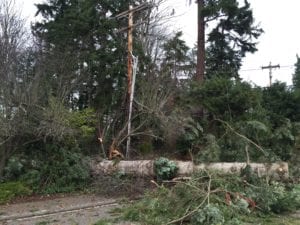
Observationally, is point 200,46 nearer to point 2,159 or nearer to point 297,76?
point 2,159

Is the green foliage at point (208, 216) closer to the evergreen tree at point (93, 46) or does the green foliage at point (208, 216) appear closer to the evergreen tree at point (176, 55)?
the evergreen tree at point (93, 46)

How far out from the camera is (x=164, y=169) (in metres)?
13.6

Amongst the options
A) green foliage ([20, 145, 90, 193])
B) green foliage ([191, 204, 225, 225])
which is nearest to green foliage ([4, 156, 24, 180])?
green foliage ([20, 145, 90, 193])

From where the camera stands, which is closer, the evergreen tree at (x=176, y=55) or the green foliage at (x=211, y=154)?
the green foliage at (x=211, y=154)

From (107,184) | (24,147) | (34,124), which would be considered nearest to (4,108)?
(34,124)

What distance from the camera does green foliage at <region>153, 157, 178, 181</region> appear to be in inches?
533

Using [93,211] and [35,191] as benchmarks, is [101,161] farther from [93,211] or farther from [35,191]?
[93,211]

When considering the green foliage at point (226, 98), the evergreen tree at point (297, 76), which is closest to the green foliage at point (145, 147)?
the green foliage at point (226, 98)

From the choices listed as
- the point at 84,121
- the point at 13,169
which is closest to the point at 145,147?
the point at 84,121

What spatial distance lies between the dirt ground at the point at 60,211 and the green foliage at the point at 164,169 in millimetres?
2129

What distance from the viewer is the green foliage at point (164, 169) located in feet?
44.4

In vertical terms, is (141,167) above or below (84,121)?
below

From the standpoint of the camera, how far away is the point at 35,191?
1270 centimetres

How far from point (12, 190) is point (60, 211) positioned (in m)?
2.65
